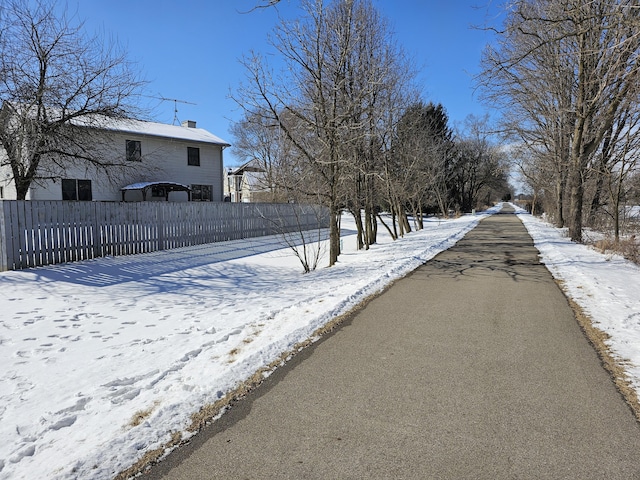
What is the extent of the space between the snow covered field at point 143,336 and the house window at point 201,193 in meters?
17.6

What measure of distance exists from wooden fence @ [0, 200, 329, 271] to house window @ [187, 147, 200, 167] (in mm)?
11257

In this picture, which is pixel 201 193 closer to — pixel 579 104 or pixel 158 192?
pixel 158 192

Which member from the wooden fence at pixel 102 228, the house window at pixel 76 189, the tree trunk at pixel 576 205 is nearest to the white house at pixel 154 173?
the house window at pixel 76 189

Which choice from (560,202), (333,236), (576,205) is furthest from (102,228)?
(560,202)

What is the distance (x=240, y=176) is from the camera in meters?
48.8

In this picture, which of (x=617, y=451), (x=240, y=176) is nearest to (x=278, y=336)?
(x=617, y=451)

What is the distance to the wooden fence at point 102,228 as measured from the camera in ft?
29.4

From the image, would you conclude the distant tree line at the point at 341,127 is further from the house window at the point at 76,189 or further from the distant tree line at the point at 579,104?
the house window at the point at 76,189

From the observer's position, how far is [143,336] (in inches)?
201

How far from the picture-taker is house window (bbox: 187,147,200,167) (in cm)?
2723

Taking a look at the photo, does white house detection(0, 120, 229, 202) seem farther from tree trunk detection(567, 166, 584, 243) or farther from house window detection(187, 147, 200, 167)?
tree trunk detection(567, 166, 584, 243)

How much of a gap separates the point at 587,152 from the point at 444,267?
9.92 m

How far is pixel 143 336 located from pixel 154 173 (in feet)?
72.2

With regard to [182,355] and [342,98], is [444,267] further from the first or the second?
Answer: [182,355]
